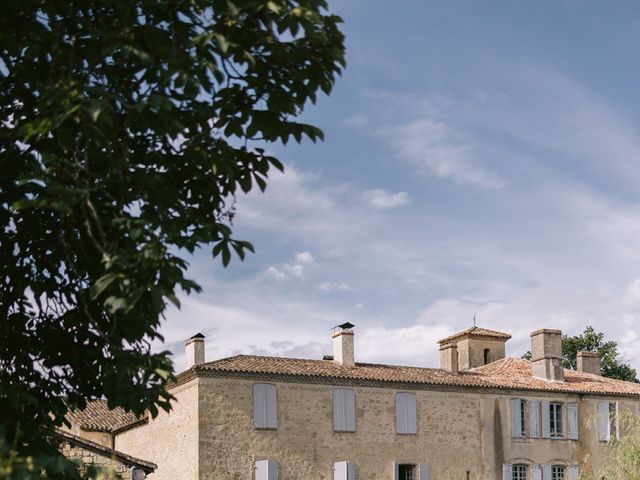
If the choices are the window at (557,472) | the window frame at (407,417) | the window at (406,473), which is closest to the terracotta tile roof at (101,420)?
the window frame at (407,417)

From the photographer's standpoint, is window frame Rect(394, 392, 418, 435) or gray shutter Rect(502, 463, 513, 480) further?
gray shutter Rect(502, 463, 513, 480)

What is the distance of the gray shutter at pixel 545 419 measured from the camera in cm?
3688

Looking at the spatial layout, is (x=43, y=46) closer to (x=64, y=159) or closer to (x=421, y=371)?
(x=64, y=159)

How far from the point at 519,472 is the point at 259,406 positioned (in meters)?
10.4

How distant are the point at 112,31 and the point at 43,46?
0.72 metres

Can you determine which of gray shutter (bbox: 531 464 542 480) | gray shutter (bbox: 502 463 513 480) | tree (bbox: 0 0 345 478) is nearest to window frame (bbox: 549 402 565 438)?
gray shutter (bbox: 531 464 542 480)

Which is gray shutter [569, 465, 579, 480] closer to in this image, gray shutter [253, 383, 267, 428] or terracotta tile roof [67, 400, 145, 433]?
gray shutter [253, 383, 267, 428]

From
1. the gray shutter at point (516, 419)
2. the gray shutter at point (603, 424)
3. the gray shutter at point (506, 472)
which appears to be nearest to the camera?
the gray shutter at point (506, 472)

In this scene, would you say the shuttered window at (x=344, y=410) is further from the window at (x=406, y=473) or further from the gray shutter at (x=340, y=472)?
the window at (x=406, y=473)

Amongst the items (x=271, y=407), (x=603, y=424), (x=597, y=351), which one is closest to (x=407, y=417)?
(x=271, y=407)

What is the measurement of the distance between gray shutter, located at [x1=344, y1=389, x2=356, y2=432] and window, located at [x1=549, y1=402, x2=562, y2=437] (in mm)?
8145

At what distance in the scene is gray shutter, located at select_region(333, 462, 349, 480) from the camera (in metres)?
32.6

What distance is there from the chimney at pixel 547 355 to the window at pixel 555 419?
109 cm

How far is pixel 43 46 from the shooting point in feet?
25.3
